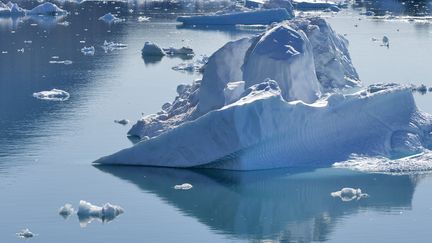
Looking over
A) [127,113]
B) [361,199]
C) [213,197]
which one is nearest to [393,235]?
[361,199]

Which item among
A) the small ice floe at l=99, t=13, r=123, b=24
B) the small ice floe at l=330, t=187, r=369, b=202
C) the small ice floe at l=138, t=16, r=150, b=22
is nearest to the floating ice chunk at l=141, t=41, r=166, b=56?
the small ice floe at l=99, t=13, r=123, b=24

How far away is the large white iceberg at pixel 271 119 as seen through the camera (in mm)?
13164

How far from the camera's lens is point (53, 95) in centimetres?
1906

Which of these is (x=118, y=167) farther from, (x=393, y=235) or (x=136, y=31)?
(x=136, y=31)

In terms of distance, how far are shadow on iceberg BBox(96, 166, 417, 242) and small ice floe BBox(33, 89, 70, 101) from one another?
5499 millimetres

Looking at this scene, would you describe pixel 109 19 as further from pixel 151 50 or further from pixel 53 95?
pixel 53 95

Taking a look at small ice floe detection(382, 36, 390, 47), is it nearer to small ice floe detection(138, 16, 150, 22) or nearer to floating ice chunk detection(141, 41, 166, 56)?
floating ice chunk detection(141, 41, 166, 56)

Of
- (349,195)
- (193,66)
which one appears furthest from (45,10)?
(349,195)

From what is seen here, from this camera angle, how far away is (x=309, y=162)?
13594mm

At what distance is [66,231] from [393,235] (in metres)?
3.20

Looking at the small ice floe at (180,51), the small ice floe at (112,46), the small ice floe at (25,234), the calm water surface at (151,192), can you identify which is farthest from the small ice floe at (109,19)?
the small ice floe at (25,234)

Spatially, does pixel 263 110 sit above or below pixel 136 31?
above

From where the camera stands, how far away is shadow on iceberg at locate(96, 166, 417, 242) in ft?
38.2

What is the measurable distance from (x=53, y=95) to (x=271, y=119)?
6783 mm
